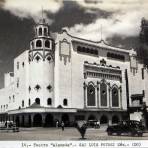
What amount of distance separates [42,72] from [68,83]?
1811 millimetres

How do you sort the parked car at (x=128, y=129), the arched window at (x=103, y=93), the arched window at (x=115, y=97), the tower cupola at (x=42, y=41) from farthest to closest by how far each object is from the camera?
1. the arched window at (x=115, y=97)
2. the arched window at (x=103, y=93)
3. the tower cupola at (x=42, y=41)
4. the parked car at (x=128, y=129)

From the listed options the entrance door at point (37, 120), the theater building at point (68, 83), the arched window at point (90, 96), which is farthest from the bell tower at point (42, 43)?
the arched window at point (90, 96)

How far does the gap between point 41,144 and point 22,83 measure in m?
12.4

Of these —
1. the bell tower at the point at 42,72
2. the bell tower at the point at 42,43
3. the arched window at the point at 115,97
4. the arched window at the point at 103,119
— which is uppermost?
the bell tower at the point at 42,43

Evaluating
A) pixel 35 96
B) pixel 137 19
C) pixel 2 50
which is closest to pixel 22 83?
pixel 35 96

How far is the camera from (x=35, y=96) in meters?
22.3

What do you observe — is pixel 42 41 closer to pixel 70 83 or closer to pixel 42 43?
pixel 42 43

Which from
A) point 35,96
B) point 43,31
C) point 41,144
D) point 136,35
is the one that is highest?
point 43,31

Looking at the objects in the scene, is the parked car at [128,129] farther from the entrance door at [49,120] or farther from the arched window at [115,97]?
the arched window at [115,97]

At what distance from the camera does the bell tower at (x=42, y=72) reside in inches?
857

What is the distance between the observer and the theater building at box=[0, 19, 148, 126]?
21750 mm

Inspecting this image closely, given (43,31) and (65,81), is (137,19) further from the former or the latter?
(65,81)

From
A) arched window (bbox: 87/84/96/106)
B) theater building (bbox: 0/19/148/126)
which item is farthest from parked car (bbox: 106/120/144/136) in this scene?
arched window (bbox: 87/84/96/106)

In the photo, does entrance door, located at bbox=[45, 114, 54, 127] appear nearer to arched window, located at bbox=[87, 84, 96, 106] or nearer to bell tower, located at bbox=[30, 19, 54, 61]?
arched window, located at bbox=[87, 84, 96, 106]
